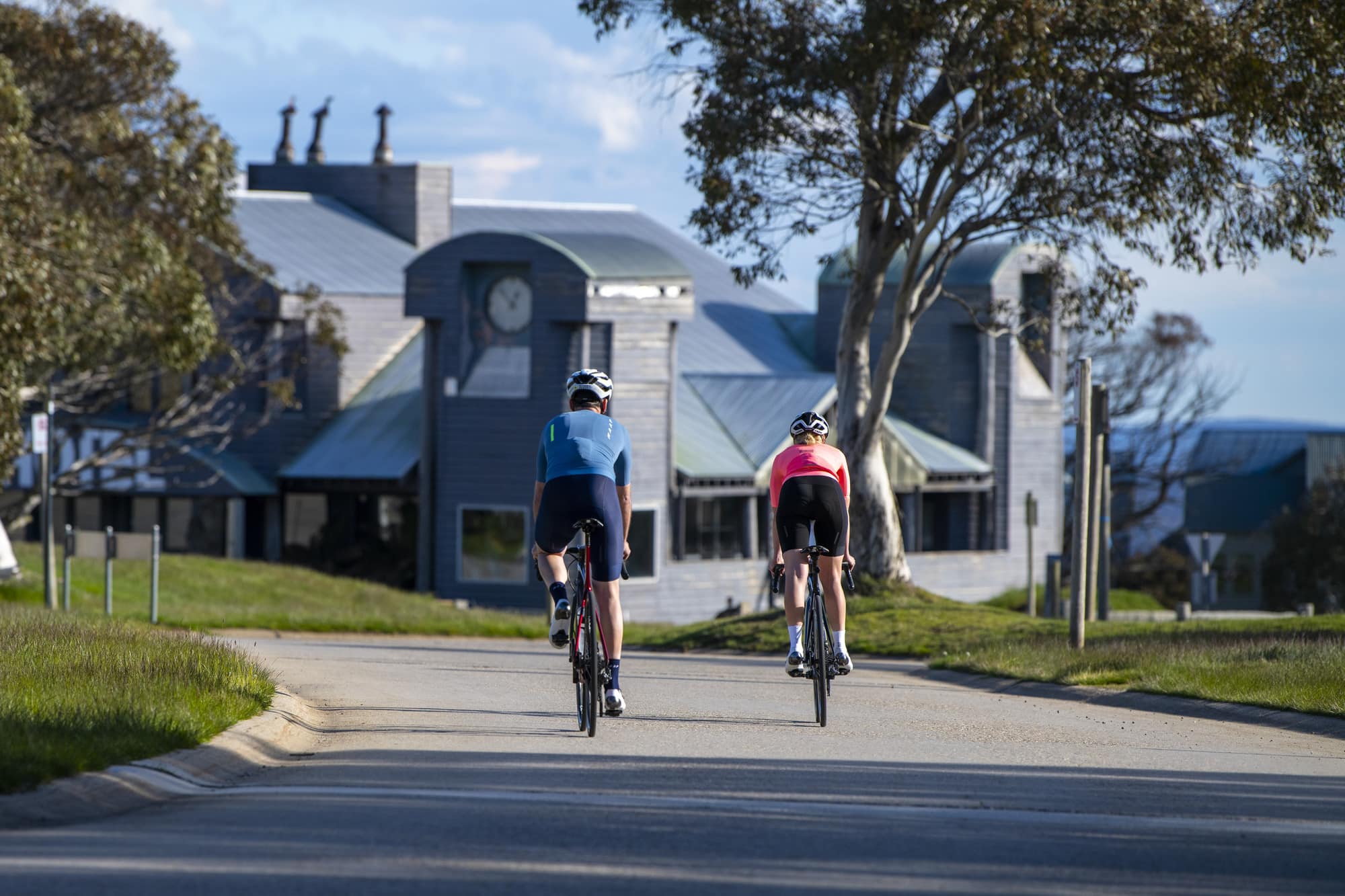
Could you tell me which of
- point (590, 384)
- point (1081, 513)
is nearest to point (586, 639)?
point (590, 384)

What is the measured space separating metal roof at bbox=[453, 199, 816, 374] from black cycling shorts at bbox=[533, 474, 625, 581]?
1189 inches

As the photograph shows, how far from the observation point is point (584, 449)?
9.44 meters

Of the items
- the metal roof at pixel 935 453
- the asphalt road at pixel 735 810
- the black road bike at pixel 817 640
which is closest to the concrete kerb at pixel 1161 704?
the asphalt road at pixel 735 810

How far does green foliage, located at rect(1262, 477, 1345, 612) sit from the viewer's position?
52.0 m

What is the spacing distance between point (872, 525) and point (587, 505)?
12.7 m

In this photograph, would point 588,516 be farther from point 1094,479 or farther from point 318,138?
point 318,138

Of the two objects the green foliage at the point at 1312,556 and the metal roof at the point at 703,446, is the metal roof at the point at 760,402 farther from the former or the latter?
the green foliage at the point at 1312,556

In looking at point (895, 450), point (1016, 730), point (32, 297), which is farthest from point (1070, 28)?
point (895, 450)

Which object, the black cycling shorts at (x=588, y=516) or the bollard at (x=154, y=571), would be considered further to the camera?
the bollard at (x=154, y=571)

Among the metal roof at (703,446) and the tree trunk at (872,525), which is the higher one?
the metal roof at (703,446)

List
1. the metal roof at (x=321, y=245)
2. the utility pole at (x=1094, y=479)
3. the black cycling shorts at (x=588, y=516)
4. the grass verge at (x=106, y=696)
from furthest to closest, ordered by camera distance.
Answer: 1. the metal roof at (x=321, y=245)
2. the utility pole at (x=1094, y=479)
3. the black cycling shorts at (x=588, y=516)
4. the grass verge at (x=106, y=696)

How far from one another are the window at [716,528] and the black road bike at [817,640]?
25.1 meters

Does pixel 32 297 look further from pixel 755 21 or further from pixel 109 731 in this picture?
pixel 109 731

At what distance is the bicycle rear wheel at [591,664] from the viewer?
941 centimetres
